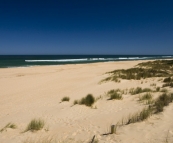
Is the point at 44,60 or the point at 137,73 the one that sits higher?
the point at 137,73

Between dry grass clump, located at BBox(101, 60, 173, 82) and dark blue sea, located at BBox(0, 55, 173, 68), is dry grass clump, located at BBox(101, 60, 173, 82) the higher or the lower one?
the higher one

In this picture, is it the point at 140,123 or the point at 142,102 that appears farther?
the point at 142,102

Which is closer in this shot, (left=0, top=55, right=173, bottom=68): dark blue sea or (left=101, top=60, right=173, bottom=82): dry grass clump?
(left=101, top=60, right=173, bottom=82): dry grass clump

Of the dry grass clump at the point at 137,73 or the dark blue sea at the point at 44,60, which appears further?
the dark blue sea at the point at 44,60

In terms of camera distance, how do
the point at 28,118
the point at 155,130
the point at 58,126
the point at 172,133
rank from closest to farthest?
the point at 172,133 < the point at 155,130 < the point at 58,126 < the point at 28,118

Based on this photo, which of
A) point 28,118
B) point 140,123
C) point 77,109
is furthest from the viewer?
point 77,109

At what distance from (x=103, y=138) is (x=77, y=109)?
10.9ft

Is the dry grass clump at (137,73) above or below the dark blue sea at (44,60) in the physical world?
above

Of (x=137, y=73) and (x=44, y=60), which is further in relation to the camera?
(x=44, y=60)

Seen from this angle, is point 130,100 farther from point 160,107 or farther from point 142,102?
point 160,107

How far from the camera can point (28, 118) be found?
6.59 m

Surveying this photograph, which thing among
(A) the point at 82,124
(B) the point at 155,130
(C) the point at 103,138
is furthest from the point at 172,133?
(A) the point at 82,124

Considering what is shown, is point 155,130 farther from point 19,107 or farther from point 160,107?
point 19,107

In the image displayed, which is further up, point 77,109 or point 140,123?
point 140,123
